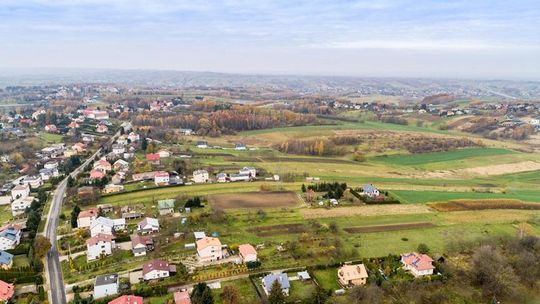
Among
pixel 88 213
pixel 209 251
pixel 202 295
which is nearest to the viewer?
pixel 202 295

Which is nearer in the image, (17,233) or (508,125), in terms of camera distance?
(17,233)

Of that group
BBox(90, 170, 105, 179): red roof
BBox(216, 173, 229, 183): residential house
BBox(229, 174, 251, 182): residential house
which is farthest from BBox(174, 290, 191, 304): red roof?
BBox(90, 170, 105, 179): red roof

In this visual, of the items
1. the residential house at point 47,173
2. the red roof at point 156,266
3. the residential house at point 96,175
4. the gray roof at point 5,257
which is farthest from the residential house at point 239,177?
the gray roof at point 5,257

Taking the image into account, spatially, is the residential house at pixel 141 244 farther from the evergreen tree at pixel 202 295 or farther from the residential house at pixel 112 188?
the residential house at pixel 112 188

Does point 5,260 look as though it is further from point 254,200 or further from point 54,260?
point 254,200

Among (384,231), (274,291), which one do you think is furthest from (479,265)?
(274,291)

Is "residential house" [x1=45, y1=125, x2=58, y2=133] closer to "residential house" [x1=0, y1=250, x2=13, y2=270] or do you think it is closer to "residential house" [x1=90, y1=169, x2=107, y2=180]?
"residential house" [x1=90, y1=169, x2=107, y2=180]

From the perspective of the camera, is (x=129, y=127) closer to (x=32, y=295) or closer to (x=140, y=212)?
(x=140, y=212)

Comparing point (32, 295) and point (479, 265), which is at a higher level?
point (479, 265)

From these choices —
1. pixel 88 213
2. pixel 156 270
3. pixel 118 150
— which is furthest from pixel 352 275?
pixel 118 150
